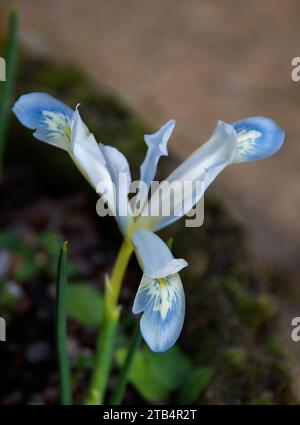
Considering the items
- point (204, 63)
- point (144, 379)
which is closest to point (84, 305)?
point (144, 379)

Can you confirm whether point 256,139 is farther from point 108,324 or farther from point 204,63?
point 204,63

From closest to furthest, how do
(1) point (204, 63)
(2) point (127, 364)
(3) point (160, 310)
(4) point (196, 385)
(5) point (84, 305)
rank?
(3) point (160, 310)
(2) point (127, 364)
(4) point (196, 385)
(5) point (84, 305)
(1) point (204, 63)

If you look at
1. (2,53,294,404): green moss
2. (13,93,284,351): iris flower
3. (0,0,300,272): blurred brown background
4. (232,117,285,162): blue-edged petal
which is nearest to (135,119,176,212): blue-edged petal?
(13,93,284,351): iris flower

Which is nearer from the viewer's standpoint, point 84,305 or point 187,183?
point 187,183

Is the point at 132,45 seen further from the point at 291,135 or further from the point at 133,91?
the point at 291,135

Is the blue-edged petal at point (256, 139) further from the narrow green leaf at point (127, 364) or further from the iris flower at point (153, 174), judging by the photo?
the narrow green leaf at point (127, 364)
